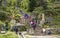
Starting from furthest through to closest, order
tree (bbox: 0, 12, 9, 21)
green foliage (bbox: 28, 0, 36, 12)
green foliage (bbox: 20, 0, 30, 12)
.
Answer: green foliage (bbox: 20, 0, 30, 12) < green foliage (bbox: 28, 0, 36, 12) < tree (bbox: 0, 12, 9, 21)

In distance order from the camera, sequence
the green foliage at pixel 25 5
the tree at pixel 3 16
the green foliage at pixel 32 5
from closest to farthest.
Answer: the tree at pixel 3 16 < the green foliage at pixel 32 5 < the green foliage at pixel 25 5

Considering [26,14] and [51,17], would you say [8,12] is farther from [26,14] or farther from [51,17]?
[51,17]

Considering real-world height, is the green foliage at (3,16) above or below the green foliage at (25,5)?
below

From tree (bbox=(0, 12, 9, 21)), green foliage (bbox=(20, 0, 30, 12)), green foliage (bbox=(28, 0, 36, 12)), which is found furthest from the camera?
green foliage (bbox=(20, 0, 30, 12))

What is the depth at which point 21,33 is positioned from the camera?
14.3 metres

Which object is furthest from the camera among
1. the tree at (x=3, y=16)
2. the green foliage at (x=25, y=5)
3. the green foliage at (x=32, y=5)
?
the green foliage at (x=25, y=5)

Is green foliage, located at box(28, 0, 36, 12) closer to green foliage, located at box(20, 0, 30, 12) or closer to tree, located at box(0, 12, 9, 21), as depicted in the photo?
green foliage, located at box(20, 0, 30, 12)

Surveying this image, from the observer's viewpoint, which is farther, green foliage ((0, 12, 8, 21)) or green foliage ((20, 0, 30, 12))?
green foliage ((20, 0, 30, 12))

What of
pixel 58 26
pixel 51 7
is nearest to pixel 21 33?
pixel 58 26

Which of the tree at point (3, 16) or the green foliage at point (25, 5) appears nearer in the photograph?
the tree at point (3, 16)

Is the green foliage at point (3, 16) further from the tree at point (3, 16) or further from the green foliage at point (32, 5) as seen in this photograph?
the green foliage at point (32, 5)

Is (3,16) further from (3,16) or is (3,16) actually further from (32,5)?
(32,5)

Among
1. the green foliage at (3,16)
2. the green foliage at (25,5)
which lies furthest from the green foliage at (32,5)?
the green foliage at (3,16)

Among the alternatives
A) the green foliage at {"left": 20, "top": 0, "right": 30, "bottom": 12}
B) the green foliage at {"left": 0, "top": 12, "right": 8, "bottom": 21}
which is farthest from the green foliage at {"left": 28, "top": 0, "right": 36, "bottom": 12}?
the green foliage at {"left": 0, "top": 12, "right": 8, "bottom": 21}
